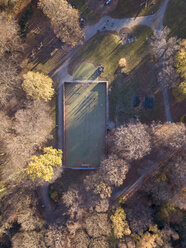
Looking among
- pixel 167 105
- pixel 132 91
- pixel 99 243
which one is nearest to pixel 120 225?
pixel 99 243

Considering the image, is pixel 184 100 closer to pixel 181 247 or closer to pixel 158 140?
pixel 158 140

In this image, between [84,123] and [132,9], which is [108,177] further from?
[132,9]

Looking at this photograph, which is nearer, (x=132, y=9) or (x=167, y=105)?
(x=132, y=9)

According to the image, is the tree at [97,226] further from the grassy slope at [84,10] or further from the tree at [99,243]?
the grassy slope at [84,10]

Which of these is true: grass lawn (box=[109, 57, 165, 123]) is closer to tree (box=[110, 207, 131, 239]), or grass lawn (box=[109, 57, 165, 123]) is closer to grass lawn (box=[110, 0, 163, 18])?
grass lawn (box=[110, 0, 163, 18])

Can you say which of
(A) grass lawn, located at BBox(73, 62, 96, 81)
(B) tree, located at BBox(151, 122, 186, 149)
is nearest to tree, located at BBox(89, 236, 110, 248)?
(B) tree, located at BBox(151, 122, 186, 149)

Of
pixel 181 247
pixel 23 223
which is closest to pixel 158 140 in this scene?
pixel 181 247
